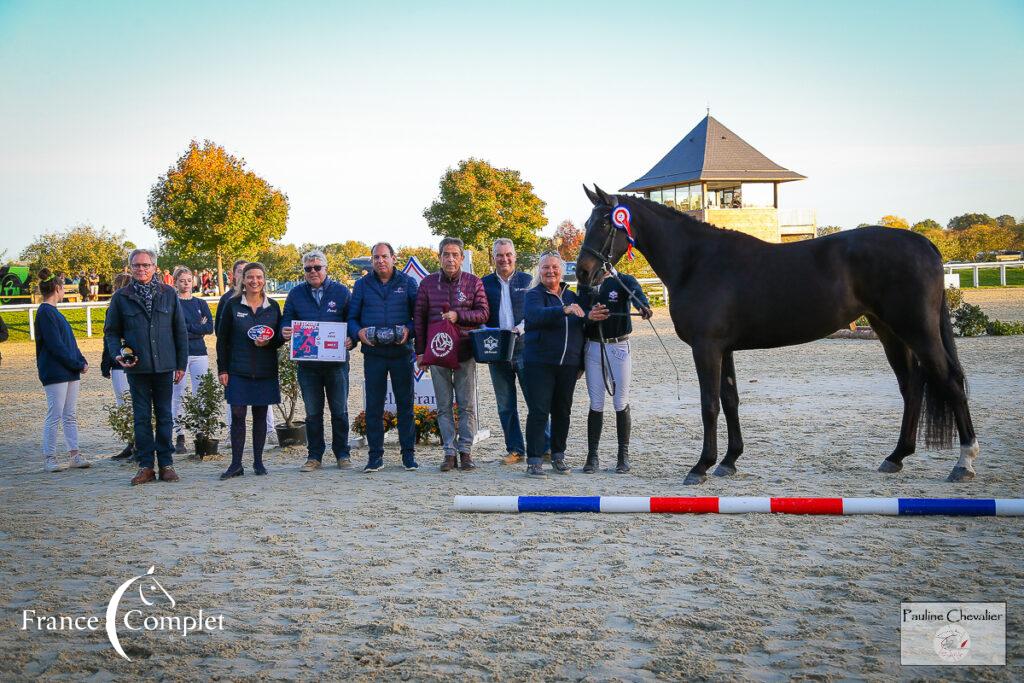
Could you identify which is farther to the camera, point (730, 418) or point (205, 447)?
point (205, 447)

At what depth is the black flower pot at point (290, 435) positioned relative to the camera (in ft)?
30.8

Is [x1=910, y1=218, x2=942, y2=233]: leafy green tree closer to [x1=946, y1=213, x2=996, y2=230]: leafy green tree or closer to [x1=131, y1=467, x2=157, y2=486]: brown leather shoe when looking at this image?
[x1=946, y1=213, x2=996, y2=230]: leafy green tree

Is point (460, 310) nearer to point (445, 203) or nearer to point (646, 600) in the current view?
point (646, 600)

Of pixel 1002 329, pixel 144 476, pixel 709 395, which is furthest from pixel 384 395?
pixel 1002 329

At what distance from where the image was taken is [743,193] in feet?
169

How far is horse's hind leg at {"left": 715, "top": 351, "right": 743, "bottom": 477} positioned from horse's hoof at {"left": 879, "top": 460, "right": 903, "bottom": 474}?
3.75 feet

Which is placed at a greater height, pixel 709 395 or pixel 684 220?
pixel 684 220

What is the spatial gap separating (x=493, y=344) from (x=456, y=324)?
1.45 ft

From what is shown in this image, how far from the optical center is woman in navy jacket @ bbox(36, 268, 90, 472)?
8141mm

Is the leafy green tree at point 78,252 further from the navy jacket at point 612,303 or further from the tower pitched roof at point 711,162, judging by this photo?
the navy jacket at point 612,303

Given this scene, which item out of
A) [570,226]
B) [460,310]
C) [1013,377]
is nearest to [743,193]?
[570,226]

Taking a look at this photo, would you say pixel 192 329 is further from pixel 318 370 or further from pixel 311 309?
pixel 318 370

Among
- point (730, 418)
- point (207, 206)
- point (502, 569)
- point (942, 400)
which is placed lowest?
point (502, 569)

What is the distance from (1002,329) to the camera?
18.5 m
